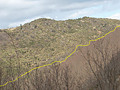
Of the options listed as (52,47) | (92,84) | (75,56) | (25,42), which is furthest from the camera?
(25,42)

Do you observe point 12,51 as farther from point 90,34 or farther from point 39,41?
point 90,34

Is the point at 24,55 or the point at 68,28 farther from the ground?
the point at 68,28

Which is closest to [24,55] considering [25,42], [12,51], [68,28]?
[12,51]

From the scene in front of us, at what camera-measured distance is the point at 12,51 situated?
35625mm

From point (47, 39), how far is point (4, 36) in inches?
513

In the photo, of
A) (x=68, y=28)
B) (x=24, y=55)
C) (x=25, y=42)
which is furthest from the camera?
(x=68, y=28)

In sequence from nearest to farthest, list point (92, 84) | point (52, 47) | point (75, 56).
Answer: point (92, 84), point (75, 56), point (52, 47)

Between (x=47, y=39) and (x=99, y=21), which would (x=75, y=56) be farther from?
(x=99, y=21)

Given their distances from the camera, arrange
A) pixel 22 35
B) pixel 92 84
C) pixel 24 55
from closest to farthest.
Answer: pixel 92 84, pixel 24 55, pixel 22 35

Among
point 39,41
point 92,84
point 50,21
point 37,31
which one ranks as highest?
point 50,21

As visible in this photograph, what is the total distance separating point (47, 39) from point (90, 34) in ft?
45.2

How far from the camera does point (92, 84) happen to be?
14.5 m

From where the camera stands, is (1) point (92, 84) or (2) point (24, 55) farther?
(2) point (24, 55)

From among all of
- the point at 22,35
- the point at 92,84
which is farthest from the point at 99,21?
the point at 92,84
